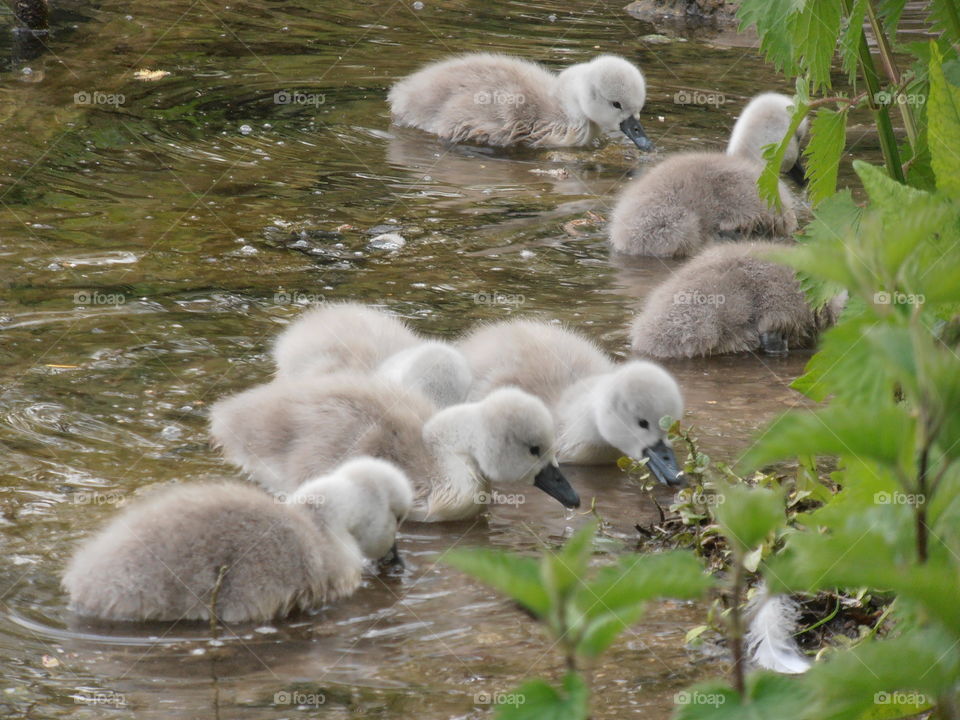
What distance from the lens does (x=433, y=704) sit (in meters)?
2.72

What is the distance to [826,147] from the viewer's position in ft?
9.27

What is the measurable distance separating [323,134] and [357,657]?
16.9ft

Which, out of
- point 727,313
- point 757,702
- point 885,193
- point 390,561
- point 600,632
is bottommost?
point 390,561

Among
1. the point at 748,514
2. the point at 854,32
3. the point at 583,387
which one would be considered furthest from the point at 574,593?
the point at 583,387

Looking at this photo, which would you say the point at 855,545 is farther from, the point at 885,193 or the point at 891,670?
the point at 885,193

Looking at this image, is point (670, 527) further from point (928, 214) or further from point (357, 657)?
point (928, 214)

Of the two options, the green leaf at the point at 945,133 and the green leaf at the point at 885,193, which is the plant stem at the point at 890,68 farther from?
the green leaf at the point at 885,193

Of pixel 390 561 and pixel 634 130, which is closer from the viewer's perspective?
Result: pixel 390 561

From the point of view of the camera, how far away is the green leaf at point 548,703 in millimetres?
1100

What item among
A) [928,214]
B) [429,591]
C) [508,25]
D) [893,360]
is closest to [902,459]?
[893,360]

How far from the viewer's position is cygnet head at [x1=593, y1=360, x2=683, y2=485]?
13.4ft

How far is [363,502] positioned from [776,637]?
3.76 feet

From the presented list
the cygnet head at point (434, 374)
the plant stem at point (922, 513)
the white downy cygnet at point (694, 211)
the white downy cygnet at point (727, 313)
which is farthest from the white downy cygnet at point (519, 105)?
the plant stem at point (922, 513)

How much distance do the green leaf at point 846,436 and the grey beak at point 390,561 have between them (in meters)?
2.51
